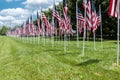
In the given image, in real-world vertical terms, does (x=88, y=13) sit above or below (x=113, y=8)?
below

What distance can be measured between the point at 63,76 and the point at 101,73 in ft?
6.05

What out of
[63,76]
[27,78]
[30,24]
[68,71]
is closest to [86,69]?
[68,71]

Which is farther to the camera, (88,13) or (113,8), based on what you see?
(88,13)

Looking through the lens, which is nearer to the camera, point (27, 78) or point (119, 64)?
point (27, 78)

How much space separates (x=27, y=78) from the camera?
53.4 feet

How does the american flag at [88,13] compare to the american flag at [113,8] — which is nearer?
the american flag at [113,8]

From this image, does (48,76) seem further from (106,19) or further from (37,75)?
(106,19)

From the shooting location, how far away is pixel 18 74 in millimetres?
17766

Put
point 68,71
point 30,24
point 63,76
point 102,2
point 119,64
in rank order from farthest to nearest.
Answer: point 102,2, point 30,24, point 119,64, point 68,71, point 63,76

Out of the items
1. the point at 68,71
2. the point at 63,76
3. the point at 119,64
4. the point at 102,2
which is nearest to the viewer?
the point at 63,76

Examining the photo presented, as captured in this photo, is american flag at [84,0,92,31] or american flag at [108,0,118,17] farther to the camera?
american flag at [84,0,92,31]

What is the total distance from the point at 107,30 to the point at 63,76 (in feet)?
207

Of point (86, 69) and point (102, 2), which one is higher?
point (102, 2)

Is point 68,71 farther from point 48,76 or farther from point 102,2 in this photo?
point 102,2
